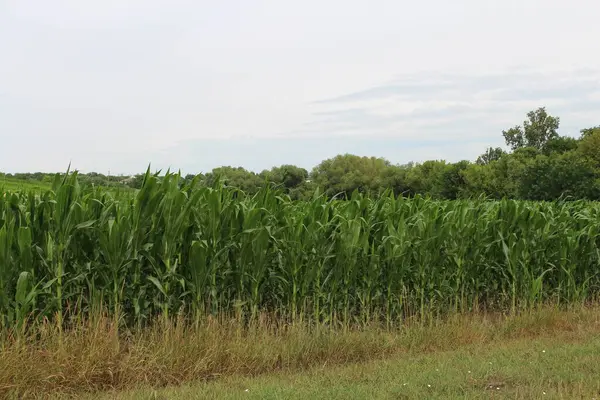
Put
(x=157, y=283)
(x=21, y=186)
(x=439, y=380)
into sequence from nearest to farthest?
(x=439, y=380) < (x=157, y=283) < (x=21, y=186)

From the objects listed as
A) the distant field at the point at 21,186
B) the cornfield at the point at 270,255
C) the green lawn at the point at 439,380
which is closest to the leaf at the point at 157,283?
the cornfield at the point at 270,255

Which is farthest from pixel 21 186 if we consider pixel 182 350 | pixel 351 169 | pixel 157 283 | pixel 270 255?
pixel 351 169

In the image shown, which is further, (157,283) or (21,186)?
(21,186)

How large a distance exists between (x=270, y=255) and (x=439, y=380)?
265cm

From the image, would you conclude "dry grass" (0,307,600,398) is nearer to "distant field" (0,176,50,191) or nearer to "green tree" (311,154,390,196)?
"distant field" (0,176,50,191)

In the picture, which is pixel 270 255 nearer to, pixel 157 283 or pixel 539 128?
pixel 157 283

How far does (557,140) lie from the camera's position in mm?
69312

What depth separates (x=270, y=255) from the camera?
6941mm

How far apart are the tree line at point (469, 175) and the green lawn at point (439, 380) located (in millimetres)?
2663

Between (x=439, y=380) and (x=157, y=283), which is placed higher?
(x=157, y=283)

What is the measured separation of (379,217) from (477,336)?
227cm

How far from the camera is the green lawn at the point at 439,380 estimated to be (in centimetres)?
477

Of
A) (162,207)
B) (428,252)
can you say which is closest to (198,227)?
→ (162,207)

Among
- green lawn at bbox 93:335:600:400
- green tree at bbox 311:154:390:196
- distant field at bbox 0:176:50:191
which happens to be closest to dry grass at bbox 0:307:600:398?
green lawn at bbox 93:335:600:400
